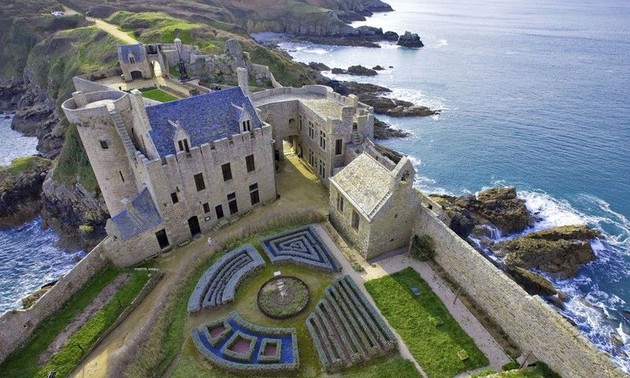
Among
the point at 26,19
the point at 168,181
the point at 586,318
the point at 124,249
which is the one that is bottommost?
the point at 586,318

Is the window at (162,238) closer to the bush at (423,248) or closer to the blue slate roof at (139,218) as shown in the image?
the blue slate roof at (139,218)

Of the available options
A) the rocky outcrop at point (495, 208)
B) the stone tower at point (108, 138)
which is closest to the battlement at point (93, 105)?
the stone tower at point (108, 138)

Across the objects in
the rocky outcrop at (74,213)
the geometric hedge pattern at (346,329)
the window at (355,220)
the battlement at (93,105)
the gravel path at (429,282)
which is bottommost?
the rocky outcrop at (74,213)

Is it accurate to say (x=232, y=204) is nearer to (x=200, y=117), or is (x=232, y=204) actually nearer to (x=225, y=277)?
(x=200, y=117)

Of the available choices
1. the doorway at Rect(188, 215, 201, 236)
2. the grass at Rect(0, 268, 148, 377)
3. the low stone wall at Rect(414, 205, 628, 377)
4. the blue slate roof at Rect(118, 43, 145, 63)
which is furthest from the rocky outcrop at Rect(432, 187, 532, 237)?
the blue slate roof at Rect(118, 43, 145, 63)

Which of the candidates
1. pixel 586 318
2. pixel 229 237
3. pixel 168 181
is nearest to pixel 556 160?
pixel 586 318

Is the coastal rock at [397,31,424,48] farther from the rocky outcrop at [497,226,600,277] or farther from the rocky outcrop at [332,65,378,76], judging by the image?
the rocky outcrop at [497,226,600,277]

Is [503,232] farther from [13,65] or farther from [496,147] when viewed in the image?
[13,65]
